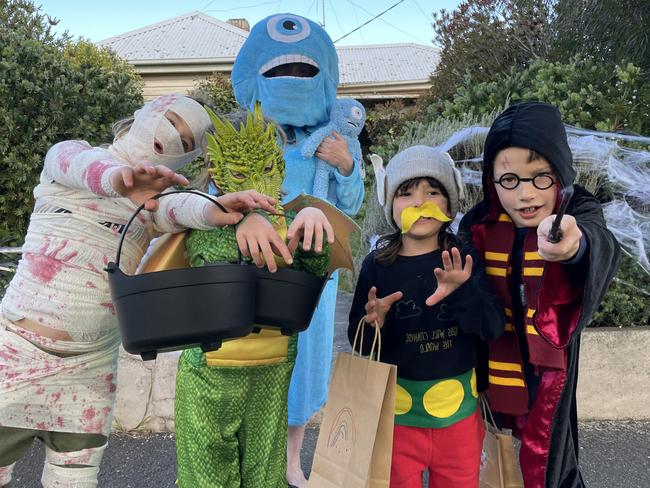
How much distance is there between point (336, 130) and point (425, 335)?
0.99 meters

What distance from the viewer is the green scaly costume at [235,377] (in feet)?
4.56

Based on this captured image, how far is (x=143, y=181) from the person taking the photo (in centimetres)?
125

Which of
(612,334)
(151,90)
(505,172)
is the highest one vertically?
(151,90)

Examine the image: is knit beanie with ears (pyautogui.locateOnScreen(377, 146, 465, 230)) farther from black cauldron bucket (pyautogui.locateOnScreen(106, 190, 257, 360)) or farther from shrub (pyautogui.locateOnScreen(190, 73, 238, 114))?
shrub (pyautogui.locateOnScreen(190, 73, 238, 114))

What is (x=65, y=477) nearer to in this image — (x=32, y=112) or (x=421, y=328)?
(x=421, y=328)

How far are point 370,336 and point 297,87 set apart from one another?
1.04m

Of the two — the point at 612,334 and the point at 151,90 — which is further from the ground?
the point at 151,90

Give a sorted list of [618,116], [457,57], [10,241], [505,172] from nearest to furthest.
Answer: [505,172] → [618,116] → [10,241] → [457,57]

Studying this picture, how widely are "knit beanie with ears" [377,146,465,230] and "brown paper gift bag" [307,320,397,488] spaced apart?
48 centimetres

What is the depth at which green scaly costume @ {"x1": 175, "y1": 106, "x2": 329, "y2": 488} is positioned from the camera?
1390 mm

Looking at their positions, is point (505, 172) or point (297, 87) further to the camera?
point (297, 87)

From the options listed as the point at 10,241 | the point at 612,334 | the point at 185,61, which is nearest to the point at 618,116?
the point at 612,334

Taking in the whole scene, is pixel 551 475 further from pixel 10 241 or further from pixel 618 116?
pixel 10 241

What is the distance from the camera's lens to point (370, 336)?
5.54 feet
